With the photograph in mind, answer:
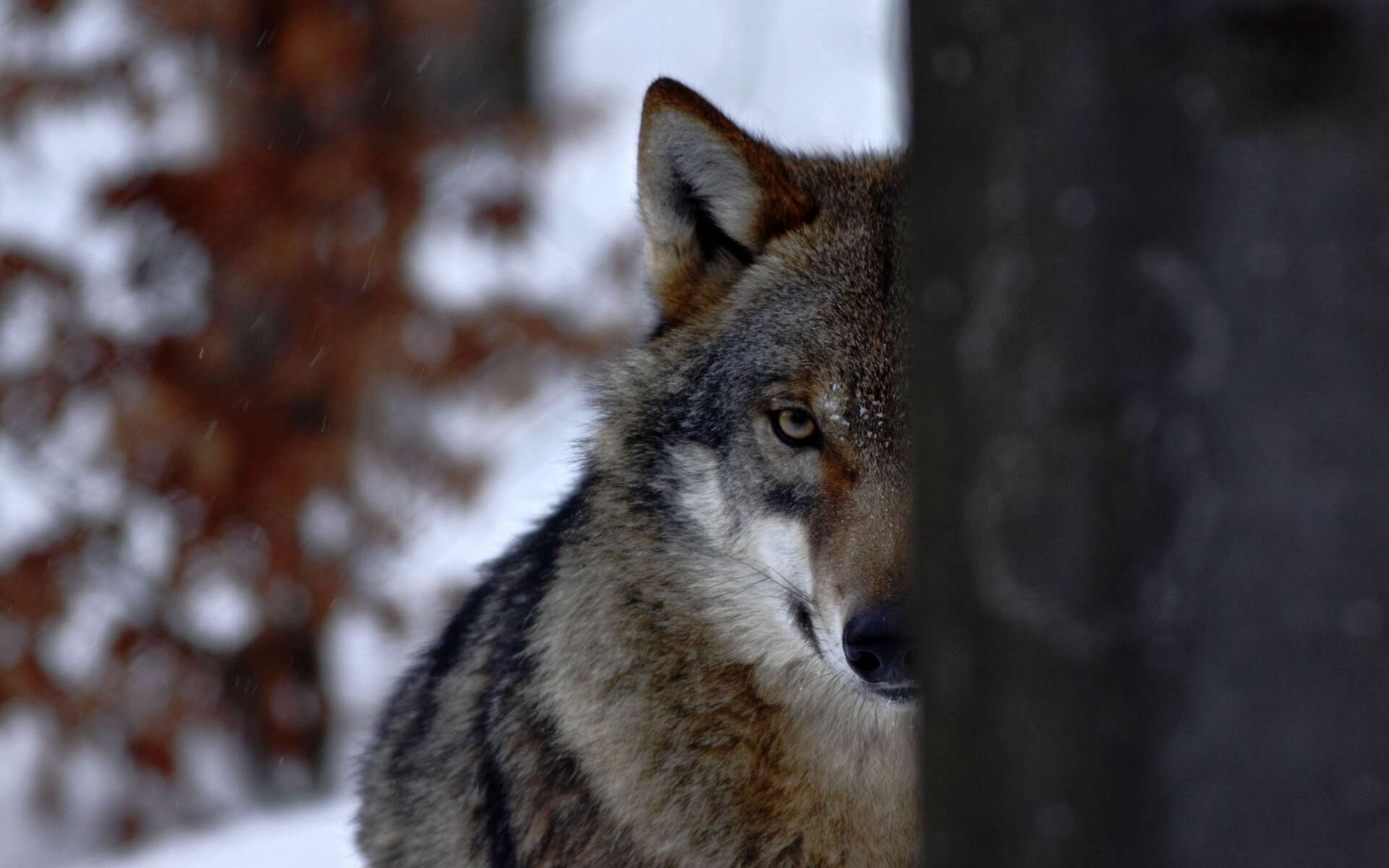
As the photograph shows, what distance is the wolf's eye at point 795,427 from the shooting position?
306 cm

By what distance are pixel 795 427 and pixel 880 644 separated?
605 millimetres

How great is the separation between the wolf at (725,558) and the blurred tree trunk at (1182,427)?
1479 millimetres

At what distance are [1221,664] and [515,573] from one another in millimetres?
2873

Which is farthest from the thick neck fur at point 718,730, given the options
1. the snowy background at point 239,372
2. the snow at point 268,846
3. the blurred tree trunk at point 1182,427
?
the snowy background at point 239,372

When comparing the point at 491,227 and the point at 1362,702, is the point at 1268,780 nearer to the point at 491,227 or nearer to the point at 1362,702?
the point at 1362,702

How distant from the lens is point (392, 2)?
23.6 ft

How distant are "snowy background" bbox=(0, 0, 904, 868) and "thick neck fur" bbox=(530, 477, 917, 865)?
10.8ft

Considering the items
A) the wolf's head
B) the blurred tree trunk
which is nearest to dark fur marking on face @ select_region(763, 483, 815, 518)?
the wolf's head

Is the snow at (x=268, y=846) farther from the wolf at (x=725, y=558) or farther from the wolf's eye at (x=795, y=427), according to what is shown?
the wolf's eye at (x=795, y=427)

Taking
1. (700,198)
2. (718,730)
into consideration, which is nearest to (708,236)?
(700,198)

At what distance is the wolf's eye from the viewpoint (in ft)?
10.1

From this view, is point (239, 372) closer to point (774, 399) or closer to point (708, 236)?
point (708, 236)

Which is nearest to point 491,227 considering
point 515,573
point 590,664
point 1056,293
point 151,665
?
point 151,665

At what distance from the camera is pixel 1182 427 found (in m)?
1.26
